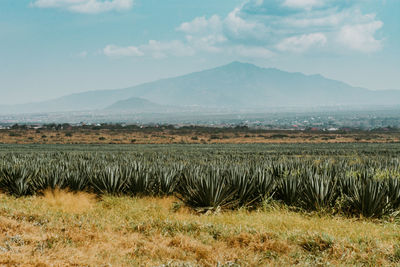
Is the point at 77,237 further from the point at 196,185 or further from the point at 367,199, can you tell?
the point at 367,199

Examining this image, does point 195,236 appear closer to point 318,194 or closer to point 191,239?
point 191,239

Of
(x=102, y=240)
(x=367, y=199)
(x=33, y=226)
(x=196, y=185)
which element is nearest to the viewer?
(x=102, y=240)

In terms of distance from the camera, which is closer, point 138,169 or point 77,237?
point 77,237

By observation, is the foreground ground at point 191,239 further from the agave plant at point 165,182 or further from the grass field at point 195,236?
the agave plant at point 165,182

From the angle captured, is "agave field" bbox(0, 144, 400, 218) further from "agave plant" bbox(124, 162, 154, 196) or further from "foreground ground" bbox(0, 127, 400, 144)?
"foreground ground" bbox(0, 127, 400, 144)

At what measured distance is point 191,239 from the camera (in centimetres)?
593

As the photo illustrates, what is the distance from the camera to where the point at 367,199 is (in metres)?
7.18

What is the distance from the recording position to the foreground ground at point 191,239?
5.07m

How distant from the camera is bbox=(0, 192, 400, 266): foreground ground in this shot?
5074 mm

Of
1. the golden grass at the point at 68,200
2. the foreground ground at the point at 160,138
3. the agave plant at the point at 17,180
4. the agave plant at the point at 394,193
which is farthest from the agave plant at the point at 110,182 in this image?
the foreground ground at the point at 160,138

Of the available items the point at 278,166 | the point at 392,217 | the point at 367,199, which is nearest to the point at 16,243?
the point at 367,199

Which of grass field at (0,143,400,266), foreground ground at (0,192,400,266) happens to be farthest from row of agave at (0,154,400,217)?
foreground ground at (0,192,400,266)

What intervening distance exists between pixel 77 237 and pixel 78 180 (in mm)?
4636

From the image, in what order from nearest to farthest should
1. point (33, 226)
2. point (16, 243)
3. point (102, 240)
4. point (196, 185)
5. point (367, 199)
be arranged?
point (16, 243) → point (102, 240) → point (33, 226) → point (367, 199) → point (196, 185)
